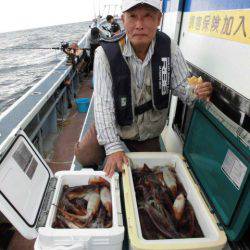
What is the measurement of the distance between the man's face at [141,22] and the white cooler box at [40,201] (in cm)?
110

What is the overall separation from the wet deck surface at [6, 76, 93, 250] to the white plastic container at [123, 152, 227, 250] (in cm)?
169

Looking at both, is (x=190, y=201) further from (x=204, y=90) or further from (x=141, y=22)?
(x=141, y=22)

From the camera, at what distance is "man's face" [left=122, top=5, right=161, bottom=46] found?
6.40 ft

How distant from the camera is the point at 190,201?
1.89 meters

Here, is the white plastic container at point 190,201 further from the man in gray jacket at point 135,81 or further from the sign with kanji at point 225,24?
the sign with kanji at point 225,24

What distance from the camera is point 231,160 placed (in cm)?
157

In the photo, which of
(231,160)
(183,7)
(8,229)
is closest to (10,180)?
(231,160)

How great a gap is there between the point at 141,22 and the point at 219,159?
1.14 m

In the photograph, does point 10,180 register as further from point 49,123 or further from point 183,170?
point 49,123

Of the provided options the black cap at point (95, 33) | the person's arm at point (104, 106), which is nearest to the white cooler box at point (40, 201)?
the person's arm at point (104, 106)

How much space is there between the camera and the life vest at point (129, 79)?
2146 millimetres

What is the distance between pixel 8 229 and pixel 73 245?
184 cm

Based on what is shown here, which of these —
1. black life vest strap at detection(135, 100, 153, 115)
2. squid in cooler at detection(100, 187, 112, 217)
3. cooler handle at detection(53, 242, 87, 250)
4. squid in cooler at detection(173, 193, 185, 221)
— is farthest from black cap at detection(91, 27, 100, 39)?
cooler handle at detection(53, 242, 87, 250)

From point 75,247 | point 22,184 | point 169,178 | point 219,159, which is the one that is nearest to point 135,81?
point 169,178
